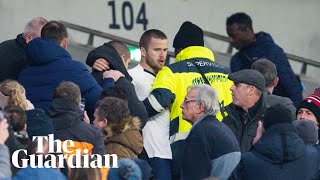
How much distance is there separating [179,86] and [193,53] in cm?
44

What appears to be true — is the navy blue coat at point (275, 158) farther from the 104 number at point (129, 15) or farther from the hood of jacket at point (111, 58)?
the 104 number at point (129, 15)

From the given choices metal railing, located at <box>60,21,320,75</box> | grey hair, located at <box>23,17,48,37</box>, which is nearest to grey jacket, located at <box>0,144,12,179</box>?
grey hair, located at <box>23,17,48,37</box>

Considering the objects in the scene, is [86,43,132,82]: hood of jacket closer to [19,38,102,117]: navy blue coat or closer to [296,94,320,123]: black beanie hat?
[19,38,102,117]: navy blue coat

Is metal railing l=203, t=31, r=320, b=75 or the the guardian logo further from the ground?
the the guardian logo

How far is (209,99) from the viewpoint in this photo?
12305mm

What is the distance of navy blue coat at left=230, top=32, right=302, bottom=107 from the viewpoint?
14.7 metres

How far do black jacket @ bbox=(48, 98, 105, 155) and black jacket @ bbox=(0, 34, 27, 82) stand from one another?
1.55m

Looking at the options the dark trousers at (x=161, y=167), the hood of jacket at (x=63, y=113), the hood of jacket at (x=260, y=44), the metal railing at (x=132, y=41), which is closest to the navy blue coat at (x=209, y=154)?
the hood of jacket at (x=63, y=113)

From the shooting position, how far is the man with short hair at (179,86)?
1299 centimetres

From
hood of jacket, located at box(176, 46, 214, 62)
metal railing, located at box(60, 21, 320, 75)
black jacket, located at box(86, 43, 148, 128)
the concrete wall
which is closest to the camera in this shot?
black jacket, located at box(86, 43, 148, 128)

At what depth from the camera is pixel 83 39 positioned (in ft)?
61.8

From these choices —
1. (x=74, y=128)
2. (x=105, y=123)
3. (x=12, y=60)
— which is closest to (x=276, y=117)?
(x=105, y=123)

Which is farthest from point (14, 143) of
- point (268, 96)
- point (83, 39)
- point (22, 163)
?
point (83, 39)

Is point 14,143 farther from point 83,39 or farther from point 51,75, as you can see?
point 83,39
